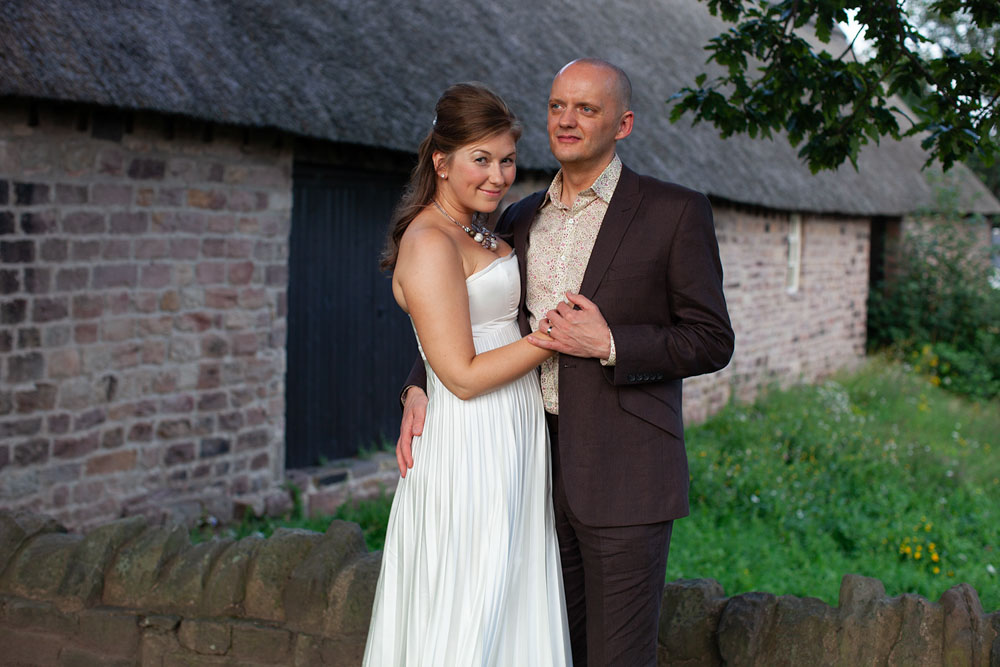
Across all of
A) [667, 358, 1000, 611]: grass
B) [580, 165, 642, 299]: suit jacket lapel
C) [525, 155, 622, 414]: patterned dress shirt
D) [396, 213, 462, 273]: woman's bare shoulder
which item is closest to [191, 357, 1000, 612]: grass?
[667, 358, 1000, 611]: grass

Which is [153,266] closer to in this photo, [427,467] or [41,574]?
[41,574]

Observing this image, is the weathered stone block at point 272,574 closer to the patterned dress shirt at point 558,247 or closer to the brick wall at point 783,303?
the patterned dress shirt at point 558,247

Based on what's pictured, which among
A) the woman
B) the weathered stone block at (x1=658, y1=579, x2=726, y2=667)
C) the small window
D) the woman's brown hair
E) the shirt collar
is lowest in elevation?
the weathered stone block at (x1=658, y1=579, x2=726, y2=667)

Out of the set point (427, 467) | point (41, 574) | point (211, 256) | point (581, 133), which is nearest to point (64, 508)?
point (211, 256)

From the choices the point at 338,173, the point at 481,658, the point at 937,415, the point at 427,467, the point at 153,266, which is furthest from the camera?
the point at 937,415

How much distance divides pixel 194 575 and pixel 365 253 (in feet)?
13.2

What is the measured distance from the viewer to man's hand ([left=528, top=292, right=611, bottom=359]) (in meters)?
2.47

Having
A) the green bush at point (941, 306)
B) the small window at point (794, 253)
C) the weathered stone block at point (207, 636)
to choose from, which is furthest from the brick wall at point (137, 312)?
the green bush at point (941, 306)

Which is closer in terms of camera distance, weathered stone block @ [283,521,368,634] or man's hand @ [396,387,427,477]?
man's hand @ [396,387,427,477]

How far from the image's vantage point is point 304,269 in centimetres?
666

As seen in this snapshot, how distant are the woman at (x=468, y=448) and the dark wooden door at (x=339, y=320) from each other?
3992mm

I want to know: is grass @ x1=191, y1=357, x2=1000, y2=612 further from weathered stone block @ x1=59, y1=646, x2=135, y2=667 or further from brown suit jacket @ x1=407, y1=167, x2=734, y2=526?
brown suit jacket @ x1=407, y1=167, x2=734, y2=526

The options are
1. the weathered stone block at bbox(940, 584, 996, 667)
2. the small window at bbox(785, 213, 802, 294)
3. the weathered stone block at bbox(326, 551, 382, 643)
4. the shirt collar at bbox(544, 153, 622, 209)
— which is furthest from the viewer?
the small window at bbox(785, 213, 802, 294)

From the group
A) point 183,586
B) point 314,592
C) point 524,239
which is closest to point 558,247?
point 524,239
